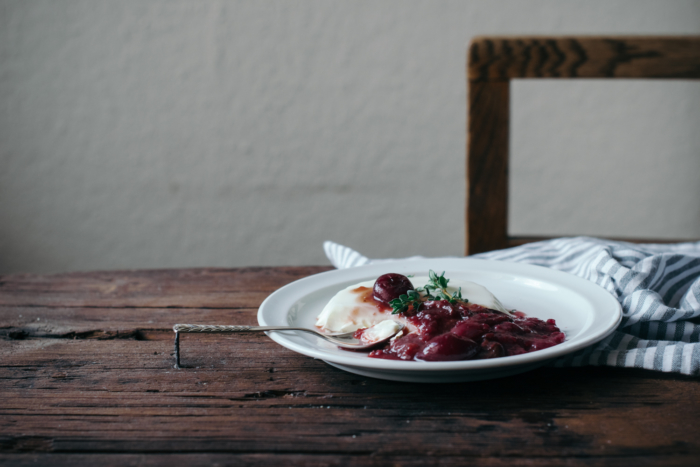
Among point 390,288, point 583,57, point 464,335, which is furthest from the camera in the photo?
point 583,57

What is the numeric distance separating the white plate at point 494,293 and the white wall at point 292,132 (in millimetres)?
1761

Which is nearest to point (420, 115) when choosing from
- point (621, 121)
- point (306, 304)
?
point (621, 121)

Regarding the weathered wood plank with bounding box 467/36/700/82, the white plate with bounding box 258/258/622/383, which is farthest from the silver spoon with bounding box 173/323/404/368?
the weathered wood plank with bounding box 467/36/700/82

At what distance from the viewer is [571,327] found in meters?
0.77

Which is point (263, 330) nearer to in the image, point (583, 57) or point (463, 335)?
point (463, 335)

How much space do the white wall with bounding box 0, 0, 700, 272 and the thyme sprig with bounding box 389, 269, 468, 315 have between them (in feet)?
6.53

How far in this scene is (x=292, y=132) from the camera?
9.00 ft

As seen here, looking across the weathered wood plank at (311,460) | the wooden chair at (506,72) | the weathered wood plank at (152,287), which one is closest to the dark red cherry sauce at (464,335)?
the weathered wood plank at (311,460)

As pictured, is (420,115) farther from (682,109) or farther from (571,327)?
(571,327)

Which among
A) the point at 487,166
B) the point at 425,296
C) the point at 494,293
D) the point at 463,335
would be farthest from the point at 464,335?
the point at 487,166

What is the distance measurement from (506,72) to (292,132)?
151cm

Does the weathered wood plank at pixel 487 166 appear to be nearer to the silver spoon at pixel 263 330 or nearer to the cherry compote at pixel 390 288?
the cherry compote at pixel 390 288

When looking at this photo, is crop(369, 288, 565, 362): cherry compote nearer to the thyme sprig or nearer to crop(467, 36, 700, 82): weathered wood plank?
the thyme sprig

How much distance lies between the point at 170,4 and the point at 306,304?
7.36ft
